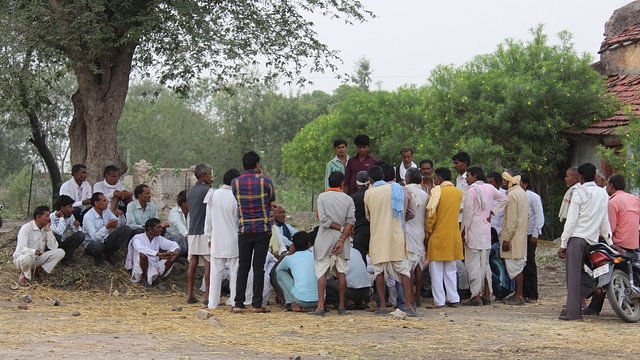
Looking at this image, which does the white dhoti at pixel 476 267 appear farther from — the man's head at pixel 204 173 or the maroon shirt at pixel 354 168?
the man's head at pixel 204 173

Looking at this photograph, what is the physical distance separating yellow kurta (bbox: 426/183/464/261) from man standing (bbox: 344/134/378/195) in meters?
1.24

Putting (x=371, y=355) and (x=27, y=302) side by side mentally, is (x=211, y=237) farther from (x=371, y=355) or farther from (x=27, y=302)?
(x=371, y=355)

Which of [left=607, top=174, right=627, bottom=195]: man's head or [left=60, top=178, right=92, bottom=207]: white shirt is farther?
[left=60, top=178, right=92, bottom=207]: white shirt

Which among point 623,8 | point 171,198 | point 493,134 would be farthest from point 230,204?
point 171,198

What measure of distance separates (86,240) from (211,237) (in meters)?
2.60

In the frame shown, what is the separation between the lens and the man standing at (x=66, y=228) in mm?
10852

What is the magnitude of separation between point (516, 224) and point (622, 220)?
1.52 metres

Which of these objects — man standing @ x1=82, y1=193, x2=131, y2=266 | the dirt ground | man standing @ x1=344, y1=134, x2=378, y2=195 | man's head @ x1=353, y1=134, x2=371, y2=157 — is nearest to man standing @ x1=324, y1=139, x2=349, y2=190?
man standing @ x1=344, y1=134, x2=378, y2=195

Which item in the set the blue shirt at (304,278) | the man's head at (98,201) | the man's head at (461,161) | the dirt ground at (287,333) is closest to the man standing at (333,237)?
the blue shirt at (304,278)

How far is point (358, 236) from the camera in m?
9.84

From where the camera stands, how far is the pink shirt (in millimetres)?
9055

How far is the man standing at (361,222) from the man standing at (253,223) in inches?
43.4

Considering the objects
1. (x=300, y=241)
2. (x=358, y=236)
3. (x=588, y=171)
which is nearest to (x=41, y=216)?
(x=300, y=241)

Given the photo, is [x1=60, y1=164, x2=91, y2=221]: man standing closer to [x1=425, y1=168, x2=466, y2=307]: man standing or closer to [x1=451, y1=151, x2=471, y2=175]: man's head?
[x1=425, y1=168, x2=466, y2=307]: man standing
